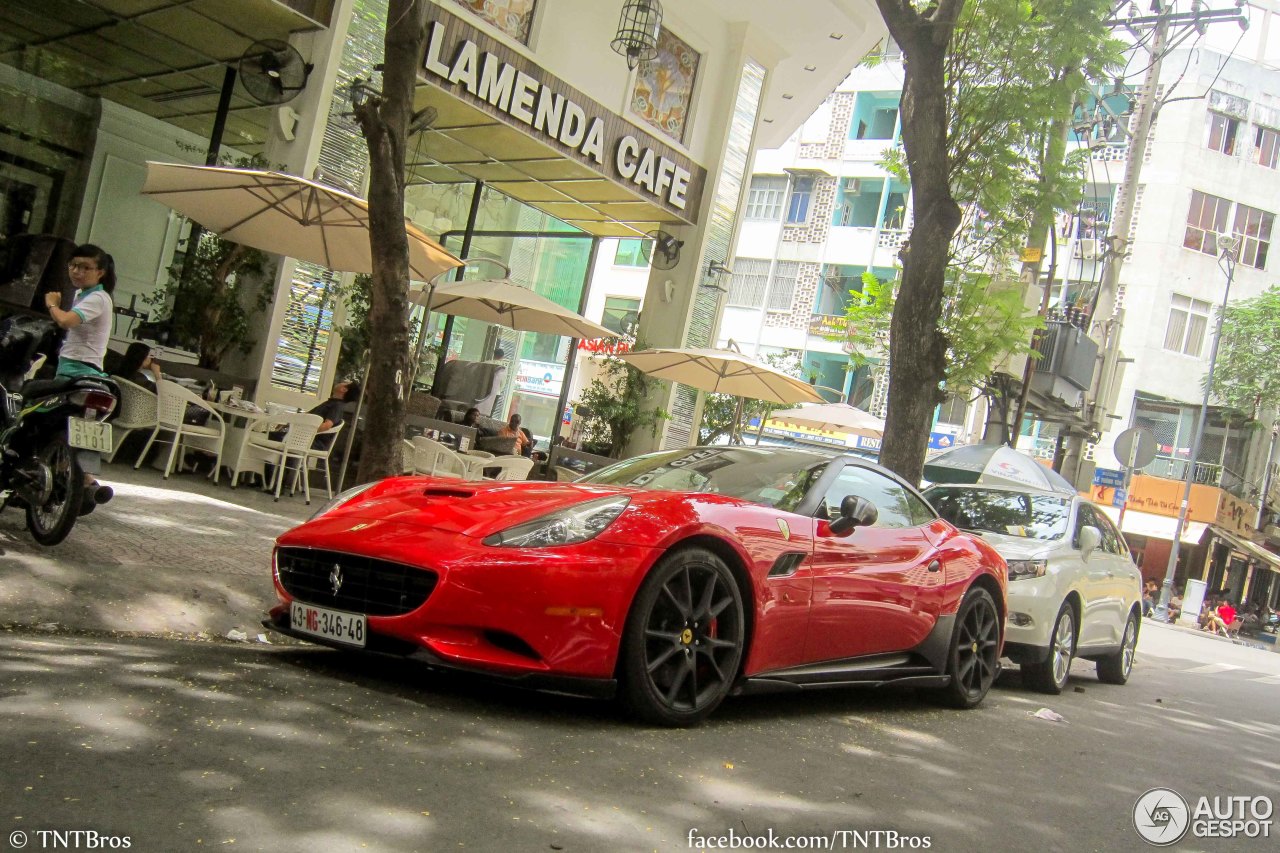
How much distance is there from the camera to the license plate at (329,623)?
4414 mm

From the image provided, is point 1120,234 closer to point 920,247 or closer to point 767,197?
point 920,247

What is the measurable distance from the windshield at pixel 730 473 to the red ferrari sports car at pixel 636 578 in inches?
0.6

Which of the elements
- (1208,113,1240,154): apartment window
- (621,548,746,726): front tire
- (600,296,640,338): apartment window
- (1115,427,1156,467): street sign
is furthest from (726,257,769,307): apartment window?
(621,548,746,726): front tire

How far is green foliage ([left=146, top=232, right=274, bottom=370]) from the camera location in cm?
1125

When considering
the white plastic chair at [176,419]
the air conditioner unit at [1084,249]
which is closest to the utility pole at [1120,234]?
the air conditioner unit at [1084,249]

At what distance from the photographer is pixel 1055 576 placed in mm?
8578

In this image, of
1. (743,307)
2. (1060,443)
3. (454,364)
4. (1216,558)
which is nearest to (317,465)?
(454,364)

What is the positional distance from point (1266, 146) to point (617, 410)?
Answer: 34.4 metres

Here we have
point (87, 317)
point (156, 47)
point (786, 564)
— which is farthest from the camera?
point (156, 47)

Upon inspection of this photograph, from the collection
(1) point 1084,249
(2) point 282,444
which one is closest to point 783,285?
(1) point 1084,249

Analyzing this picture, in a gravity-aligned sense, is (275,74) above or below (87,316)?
above

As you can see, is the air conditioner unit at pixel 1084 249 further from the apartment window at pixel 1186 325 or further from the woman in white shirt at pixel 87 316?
the woman in white shirt at pixel 87 316

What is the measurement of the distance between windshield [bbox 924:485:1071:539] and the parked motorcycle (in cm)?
640

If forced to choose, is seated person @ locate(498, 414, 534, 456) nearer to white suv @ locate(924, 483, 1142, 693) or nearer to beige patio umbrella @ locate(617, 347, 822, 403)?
beige patio umbrella @ locate(617, 347, 822, 403)
